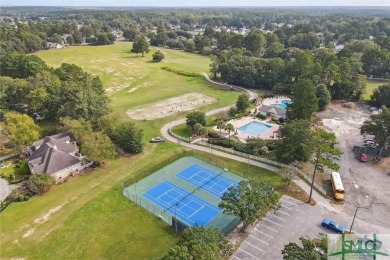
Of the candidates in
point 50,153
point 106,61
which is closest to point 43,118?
point 50,153

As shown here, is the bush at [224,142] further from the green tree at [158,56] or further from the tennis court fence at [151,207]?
the green tree at [158,56]

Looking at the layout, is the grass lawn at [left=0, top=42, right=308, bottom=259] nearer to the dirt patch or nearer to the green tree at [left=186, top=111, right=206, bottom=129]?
the green tree at [left=186, top=111, right=206, bottom=129]

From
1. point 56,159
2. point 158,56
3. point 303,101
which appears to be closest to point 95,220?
point 56,159

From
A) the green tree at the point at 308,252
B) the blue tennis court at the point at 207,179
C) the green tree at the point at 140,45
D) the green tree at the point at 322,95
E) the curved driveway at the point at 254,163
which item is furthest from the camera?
the green tree at the point at 140,45

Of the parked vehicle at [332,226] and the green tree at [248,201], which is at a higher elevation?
the green tree at [248,201]

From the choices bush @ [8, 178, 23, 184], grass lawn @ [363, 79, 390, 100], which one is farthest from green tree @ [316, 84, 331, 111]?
bush @ [8, 178, 23, 184]

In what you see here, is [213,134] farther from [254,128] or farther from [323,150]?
[323,150]

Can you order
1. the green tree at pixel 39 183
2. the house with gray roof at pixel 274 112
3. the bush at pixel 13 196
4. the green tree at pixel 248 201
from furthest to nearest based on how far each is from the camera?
the house with gray roof at pixel 274 112, the green tree at pixel 39 183, the bush at pixel 13 196, the green tree at pixel 248 201

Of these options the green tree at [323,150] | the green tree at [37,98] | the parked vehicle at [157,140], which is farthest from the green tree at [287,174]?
the green tree at [37,98]
